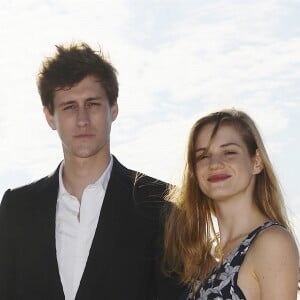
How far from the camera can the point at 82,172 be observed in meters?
10.2

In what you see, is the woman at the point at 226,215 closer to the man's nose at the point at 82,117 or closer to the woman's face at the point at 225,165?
the woman's face at the point at 225,165

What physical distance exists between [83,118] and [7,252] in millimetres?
1152

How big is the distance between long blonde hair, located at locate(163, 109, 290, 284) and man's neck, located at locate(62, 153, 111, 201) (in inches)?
23.1

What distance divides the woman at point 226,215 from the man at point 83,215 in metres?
0.20

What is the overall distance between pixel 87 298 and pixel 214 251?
97 centimetres

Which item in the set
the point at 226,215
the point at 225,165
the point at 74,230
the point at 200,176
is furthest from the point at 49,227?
the point at 225,165

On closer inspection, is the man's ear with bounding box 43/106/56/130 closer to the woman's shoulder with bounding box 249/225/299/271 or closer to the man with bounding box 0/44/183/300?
the man with bounding box 0/44/183/300

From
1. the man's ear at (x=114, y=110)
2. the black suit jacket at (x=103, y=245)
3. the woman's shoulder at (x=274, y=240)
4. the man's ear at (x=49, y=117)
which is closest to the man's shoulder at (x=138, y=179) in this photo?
the black suit jacket at (x=103, y=245)

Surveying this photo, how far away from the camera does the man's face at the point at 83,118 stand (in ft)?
33.0

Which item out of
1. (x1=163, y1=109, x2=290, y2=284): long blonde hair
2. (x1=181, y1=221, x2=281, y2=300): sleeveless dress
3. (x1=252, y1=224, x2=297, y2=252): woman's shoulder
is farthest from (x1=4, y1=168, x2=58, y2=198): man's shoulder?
(x1=252, y1=224, x2=297, y2=252): woman's shoulder

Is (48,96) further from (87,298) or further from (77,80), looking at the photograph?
(87,298)

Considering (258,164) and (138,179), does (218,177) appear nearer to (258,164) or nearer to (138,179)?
(258,164)

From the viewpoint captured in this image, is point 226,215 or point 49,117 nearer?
point 226,215

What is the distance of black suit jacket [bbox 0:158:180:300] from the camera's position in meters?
9.84
